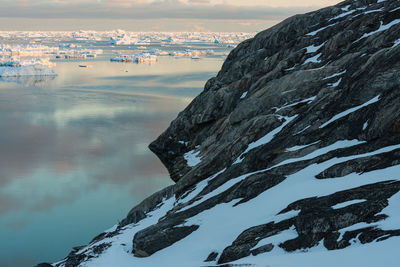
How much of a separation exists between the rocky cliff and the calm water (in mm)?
11575

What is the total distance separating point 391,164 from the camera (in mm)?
15820

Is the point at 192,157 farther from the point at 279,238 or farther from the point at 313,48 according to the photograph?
the point at 279,238

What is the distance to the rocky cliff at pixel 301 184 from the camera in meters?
12.9

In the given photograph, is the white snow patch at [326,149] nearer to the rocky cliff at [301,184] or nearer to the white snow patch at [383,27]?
the rocky cliff at [301,184]

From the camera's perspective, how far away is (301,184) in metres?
17.7

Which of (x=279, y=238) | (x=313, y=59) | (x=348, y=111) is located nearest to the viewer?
(x=279, y=238)

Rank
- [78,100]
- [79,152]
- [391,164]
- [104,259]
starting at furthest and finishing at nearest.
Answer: [78,100]
[79,152]
[104,259]
[391,164]

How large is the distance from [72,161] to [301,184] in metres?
49.0

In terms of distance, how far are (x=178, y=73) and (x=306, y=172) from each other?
14950 centimetres

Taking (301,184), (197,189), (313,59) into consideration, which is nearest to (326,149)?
(301,184)

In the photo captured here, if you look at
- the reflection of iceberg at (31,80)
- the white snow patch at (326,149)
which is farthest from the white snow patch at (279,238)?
the reflection of iceberg at (31,80)

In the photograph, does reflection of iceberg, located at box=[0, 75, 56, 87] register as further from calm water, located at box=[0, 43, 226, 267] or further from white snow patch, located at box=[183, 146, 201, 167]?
white snow patch, located at box=[183, 146, 201, 167]

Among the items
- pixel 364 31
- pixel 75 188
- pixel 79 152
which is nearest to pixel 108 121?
pixel 79 152

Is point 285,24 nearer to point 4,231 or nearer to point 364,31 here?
point 364,31
